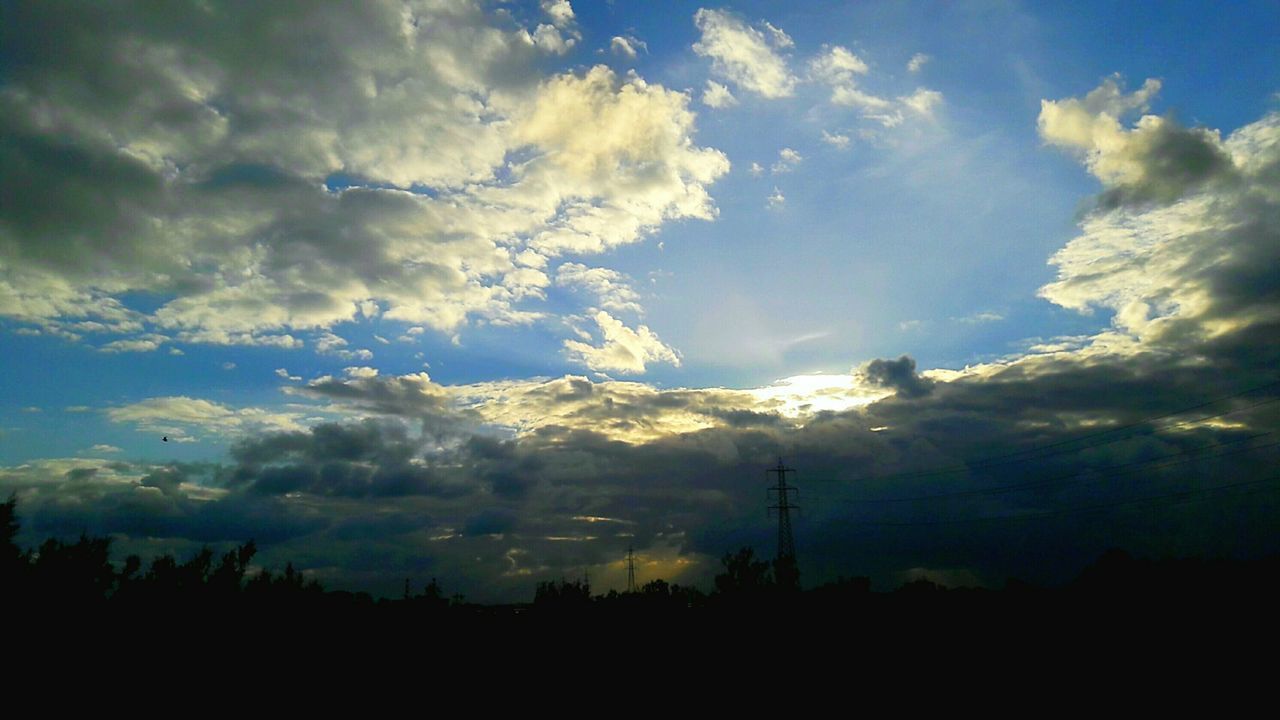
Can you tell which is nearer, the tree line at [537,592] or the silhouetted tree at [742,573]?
the tree line at [537,592]

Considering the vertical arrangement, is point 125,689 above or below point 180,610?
below

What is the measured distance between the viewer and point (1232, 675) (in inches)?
1110

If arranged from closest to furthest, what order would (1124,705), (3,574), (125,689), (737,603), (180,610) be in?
(1124,705)
(125,689)
(180,610)
(737,603)
(3,574)

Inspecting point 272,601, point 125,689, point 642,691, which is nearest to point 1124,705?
point 642,691

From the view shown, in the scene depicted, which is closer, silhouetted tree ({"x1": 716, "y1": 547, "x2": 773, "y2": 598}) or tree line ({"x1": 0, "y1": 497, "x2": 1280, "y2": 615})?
tree line ({"x1": 0, "y1": 497, "x2": 1280, "y2": 615})

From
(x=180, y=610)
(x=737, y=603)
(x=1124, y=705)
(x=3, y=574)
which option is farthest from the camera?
(x=3, y=574)

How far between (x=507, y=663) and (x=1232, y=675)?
3217cm

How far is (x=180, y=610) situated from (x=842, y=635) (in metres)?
37.0

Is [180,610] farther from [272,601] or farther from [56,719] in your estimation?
[56,719]

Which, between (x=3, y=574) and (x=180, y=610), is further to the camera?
(x=3, y=574)

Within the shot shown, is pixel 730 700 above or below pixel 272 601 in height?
below

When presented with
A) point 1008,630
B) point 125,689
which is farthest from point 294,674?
point 1008,630

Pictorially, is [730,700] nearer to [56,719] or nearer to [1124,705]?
[1124,705]

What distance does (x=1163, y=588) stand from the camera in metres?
44.1
